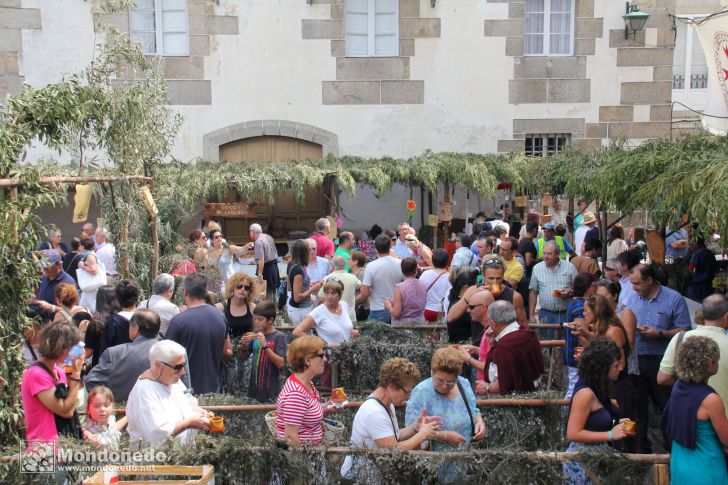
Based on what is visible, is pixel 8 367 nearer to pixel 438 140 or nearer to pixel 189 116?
pixel 189 116

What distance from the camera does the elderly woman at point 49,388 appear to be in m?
4.80

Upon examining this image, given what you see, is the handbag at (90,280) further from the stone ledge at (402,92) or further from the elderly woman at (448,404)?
the stone ledge at (402,92)

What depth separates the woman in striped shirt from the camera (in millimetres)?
5016

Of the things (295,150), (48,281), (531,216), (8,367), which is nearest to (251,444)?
(8,367)

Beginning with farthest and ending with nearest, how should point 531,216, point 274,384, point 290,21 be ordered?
1. point 290,21
2. point 531,216
3. point 274,384

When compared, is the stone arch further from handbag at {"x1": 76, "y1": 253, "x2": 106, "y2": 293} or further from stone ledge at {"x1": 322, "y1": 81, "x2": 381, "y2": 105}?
handbag at {"x1": 76, "y1": 253, "x2": 106, "y2": 293}

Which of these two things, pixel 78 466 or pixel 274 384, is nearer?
pixel 78 466

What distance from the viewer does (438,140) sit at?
1573 cm

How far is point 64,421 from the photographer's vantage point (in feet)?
16.4

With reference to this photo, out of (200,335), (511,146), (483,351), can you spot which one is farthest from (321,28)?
(483,351)

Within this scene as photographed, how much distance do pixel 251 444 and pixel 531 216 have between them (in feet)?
29.8

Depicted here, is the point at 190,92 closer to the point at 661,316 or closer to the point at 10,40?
the point at 10,40

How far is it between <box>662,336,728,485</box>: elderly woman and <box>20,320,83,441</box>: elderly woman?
3711 millimetres

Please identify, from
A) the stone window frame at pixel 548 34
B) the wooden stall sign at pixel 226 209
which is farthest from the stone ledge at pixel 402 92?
the wooden stall sign at pixel 226 209
